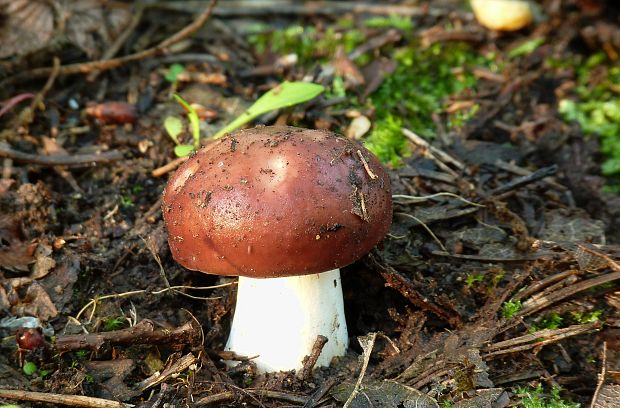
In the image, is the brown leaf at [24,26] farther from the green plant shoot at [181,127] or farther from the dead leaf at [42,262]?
the dead leaf at [42,262]

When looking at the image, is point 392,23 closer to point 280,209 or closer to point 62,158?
point 62,158

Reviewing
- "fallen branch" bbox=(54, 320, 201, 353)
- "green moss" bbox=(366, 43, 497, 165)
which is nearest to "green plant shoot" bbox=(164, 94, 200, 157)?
"green moss" bbox=(366, 43, 497, 165)

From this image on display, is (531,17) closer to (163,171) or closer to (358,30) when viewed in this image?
(358,30)

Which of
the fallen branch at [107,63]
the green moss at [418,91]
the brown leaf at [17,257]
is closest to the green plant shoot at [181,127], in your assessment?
the fallen branch at [107,63]

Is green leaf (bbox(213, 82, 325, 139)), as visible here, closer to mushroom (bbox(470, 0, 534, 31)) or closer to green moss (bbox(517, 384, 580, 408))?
green moss (bbox(517, 384, 580, 408))

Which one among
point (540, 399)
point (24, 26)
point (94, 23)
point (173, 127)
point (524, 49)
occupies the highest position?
point (24, 26)

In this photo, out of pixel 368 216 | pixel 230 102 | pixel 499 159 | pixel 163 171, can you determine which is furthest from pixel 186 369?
pixel 499 159

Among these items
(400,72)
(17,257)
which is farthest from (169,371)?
(400,72)
